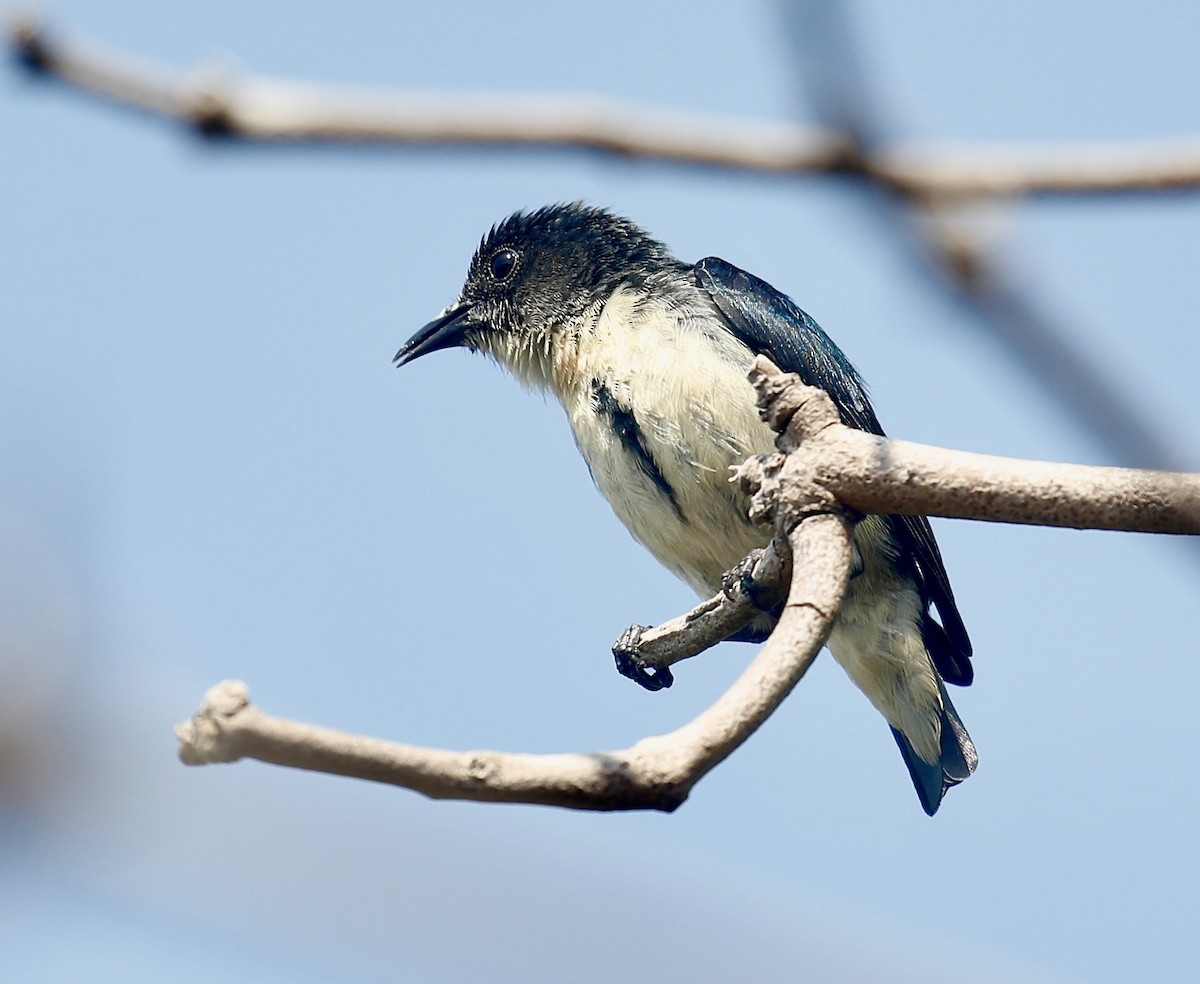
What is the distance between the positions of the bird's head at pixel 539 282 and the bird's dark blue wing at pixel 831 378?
18.1 inches

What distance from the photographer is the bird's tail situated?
5.70m

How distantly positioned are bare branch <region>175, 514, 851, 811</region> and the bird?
1.88 m

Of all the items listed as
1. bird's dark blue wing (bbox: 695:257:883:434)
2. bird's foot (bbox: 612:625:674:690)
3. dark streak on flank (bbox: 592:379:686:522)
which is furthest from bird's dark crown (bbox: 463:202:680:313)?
bird's foot (bbox: 612:625:674:690)

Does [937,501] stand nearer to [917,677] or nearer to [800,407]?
[800,407]

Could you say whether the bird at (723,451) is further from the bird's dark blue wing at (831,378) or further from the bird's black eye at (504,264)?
the bird's black eye at (504,264)

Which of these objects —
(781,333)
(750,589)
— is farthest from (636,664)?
(781,333)

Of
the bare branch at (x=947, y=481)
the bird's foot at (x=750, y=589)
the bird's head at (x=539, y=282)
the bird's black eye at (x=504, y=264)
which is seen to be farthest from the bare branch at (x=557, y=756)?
the bird's black eye at (x=504, y=264)

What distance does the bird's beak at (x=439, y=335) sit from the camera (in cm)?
721

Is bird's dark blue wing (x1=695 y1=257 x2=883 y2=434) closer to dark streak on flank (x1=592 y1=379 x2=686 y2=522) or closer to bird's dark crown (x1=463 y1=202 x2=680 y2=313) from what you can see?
bird's dark crown (x1=463 y1=202 x2=680 y2=313)

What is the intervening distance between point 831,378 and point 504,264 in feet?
6.43

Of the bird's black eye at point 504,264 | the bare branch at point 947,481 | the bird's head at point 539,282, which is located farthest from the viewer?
the bird's black eye at point 504,264

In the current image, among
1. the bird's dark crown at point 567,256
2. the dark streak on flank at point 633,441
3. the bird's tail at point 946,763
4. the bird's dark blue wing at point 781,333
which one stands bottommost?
the bird's tail at point 946,763

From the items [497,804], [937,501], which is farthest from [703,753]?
[937,501]

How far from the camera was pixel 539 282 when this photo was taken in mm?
6840
